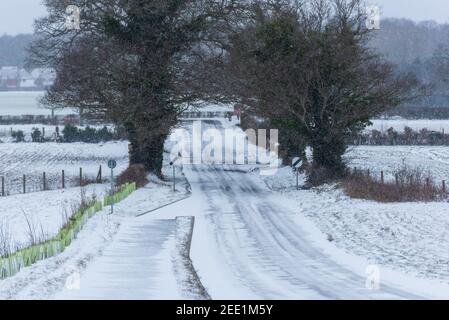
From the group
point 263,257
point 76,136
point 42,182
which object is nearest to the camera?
point 263,257

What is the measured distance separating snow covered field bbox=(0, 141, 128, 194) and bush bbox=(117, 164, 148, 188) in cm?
408

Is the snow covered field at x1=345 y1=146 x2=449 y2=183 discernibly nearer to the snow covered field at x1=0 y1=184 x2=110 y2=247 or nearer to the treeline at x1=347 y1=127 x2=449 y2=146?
the treeline at x1=347 y1=127 x2=449 y2=146

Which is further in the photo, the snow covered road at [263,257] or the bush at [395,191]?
the bush at [395,191]

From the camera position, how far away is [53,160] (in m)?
60.3

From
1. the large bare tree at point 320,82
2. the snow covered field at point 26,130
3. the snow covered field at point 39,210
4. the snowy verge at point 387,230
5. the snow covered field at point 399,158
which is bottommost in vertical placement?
the snow covered field at point 39,210

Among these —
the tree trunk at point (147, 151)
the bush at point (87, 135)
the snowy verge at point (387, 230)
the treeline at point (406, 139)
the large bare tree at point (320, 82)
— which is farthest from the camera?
the bush at point (87, 135)

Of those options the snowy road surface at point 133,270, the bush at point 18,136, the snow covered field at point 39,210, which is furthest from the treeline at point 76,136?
the snowy road surface at point 133,270

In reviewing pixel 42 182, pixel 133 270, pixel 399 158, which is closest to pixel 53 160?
pixel 42 182

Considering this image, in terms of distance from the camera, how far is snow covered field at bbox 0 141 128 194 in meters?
48.0

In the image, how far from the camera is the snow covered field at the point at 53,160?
4803 centimetres

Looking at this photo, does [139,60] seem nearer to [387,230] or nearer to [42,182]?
[42,182]

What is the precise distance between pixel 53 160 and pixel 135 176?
65.8ft

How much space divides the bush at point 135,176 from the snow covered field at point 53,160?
4076 mm

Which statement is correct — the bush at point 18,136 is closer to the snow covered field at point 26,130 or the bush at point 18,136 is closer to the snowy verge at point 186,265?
the snow covered field at point 26,130
